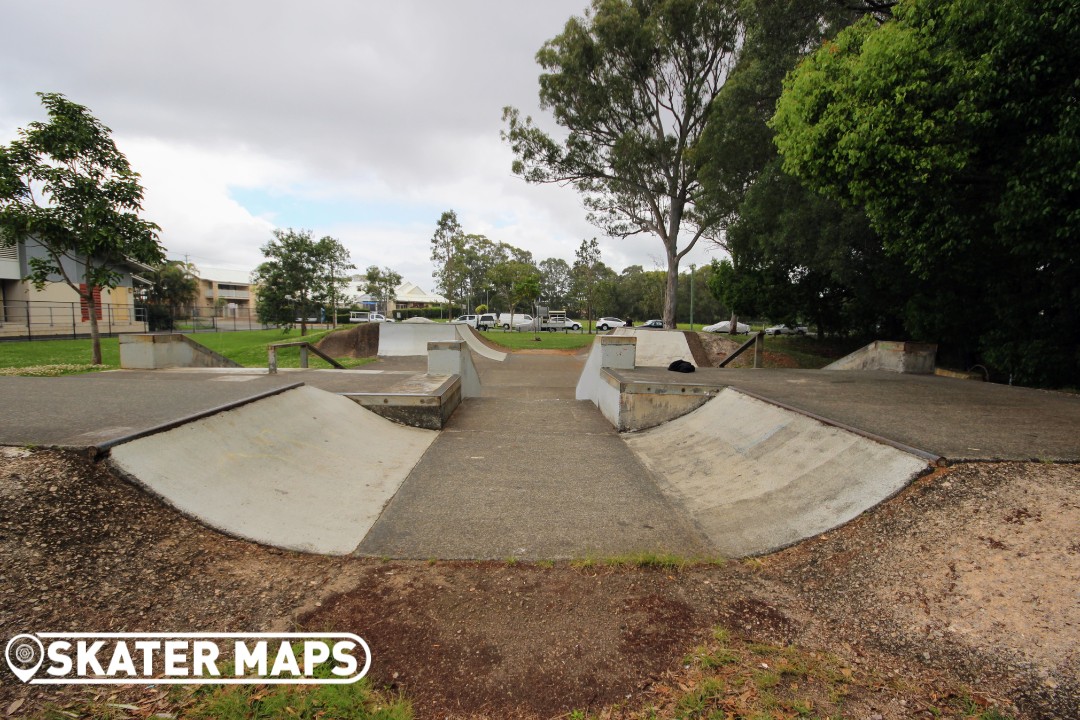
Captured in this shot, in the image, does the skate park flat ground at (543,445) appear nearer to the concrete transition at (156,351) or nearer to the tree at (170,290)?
the concrete transition at (156,351)

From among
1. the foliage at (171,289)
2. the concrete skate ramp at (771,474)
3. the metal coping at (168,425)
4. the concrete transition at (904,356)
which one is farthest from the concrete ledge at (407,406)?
the foliage at (171,289)

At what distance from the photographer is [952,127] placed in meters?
6.57

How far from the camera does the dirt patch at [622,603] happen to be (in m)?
2.20

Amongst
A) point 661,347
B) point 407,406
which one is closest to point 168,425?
point 407,406

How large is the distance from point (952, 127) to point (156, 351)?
14.3 metres

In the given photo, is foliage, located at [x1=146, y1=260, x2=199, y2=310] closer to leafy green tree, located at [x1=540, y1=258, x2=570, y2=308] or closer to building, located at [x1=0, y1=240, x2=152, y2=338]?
building, located at [x1=0, y1=240, x2=152, y2=338]

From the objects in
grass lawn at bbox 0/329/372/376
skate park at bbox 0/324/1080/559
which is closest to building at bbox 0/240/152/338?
grass lawn at bbox 0/329/372/376

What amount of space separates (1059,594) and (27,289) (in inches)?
1403

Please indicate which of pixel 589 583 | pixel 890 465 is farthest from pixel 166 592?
pixel 890 465

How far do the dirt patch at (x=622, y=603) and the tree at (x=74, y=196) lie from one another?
9.73m

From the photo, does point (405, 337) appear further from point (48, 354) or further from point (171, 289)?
point (171, 289)

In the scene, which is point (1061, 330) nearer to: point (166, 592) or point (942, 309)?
point (942, 309)

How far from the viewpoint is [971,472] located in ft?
11.6

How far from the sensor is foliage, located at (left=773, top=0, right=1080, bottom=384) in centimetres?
591
